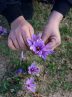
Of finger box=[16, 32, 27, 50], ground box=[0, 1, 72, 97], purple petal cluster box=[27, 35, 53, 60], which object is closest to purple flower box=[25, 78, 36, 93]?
ground box=[0, 1, 72, 97]

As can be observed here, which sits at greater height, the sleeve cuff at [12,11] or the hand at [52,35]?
Answer: the hand at [52,35]

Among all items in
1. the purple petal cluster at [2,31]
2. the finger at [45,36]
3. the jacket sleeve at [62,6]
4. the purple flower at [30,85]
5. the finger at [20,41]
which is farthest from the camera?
the purple petal cluster at [2,31]

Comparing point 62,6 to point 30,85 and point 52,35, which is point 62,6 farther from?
point 30,85

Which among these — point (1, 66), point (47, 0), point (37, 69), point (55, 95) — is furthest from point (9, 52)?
point (47, 0)

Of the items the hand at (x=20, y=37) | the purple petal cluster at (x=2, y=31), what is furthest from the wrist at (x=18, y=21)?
the purple petal cluster at (x=2, y=31)

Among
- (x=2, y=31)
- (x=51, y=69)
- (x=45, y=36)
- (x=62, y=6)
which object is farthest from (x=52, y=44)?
(x=2, y=31)

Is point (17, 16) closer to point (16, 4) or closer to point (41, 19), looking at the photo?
point (16, 4)

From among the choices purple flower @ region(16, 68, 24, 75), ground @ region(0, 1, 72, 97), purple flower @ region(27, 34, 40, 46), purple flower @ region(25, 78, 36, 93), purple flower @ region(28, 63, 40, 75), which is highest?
purple flower @ region(27, 34, 40, 46)

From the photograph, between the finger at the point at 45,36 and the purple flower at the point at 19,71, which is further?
the purple flower at the point at 19,71

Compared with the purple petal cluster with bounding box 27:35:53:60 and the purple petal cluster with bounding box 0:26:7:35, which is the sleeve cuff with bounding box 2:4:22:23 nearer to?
the purple petal cluster with bounding box 27:35:53:60

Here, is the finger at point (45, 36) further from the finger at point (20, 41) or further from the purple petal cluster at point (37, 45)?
the finger at point (20, 41)

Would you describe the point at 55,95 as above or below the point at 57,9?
below
